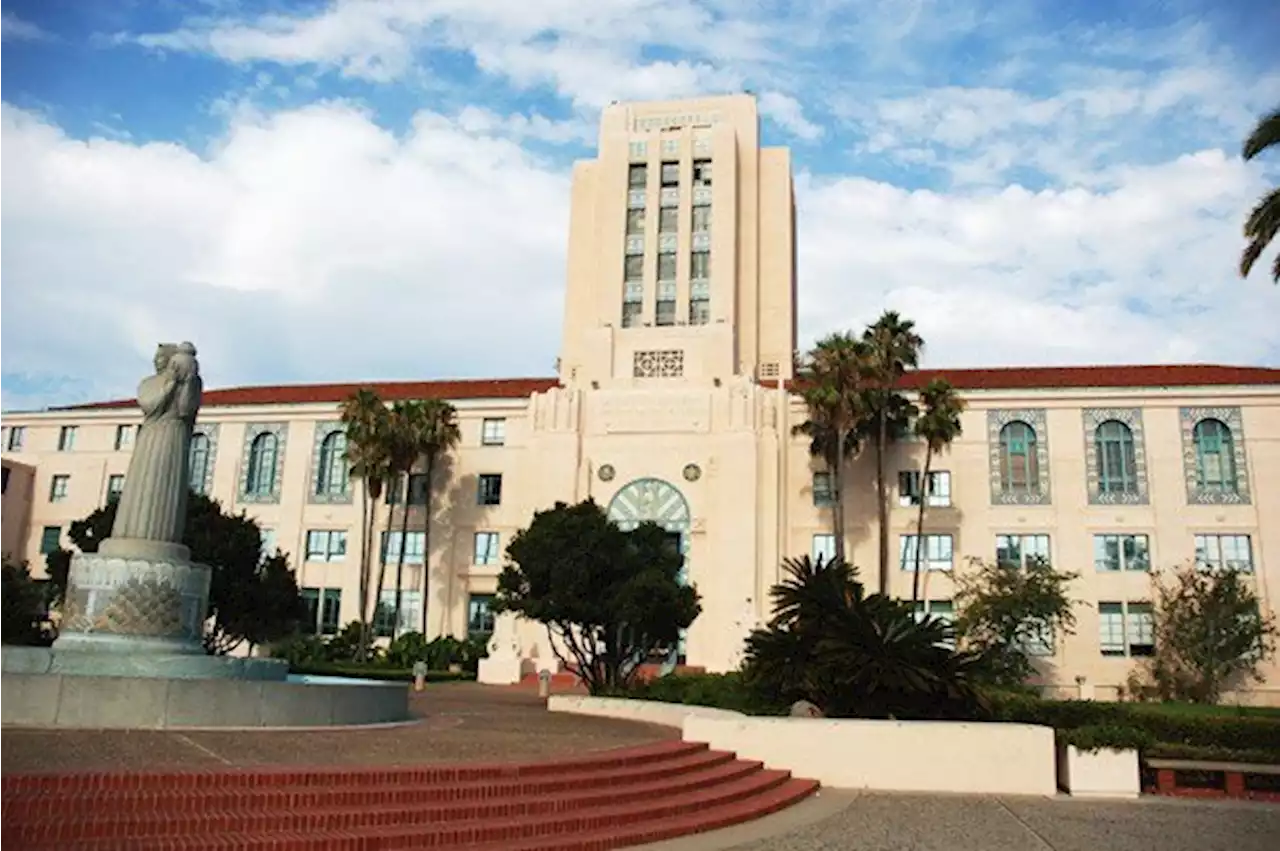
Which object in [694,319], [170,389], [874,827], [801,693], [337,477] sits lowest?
[874,827]

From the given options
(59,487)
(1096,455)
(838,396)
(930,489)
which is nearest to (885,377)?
(838,396)

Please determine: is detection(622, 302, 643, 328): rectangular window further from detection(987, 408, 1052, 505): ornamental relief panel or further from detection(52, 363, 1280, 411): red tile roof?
detection(987, 408, 1052, 505): ornamental relief panel

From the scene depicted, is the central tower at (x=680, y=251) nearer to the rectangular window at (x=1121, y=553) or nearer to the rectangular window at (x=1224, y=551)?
the rectangular window at (x=1121, y=553)

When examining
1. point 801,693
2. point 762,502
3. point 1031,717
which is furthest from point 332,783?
point 762,502

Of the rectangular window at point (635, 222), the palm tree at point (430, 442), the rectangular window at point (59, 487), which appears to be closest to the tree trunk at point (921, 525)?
the rectangular window at point (635, 222)

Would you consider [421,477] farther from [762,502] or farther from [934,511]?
[934,511]

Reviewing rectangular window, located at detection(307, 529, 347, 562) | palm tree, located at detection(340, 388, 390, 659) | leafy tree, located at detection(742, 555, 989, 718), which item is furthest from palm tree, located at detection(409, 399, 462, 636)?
leafy tree, located at detection(742, 555, 989, 718)

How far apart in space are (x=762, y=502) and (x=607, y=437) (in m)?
7.52

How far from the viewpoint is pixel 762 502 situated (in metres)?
43.7

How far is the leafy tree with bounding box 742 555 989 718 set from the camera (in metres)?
16.8

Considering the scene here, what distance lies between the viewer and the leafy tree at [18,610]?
36500mm

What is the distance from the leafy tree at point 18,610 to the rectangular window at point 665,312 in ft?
94.3

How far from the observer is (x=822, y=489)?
44688 millimetres

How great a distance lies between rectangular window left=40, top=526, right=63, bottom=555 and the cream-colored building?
0.32ft
